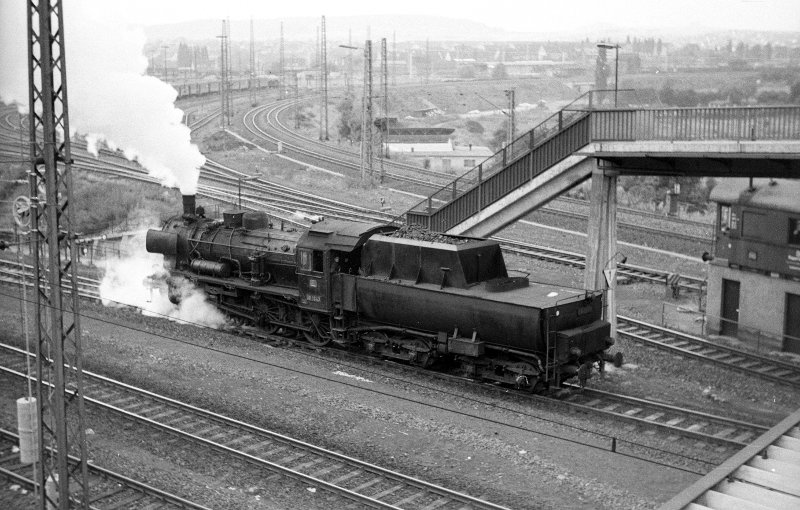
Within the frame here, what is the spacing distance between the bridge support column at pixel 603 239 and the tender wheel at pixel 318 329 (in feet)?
21.2

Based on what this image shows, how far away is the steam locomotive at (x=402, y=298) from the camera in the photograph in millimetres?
18438

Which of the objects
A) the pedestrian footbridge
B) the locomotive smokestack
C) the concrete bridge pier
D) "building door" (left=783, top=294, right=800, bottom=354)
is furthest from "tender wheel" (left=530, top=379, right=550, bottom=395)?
the locomotive smokestack

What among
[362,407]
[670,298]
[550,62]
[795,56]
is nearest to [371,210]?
[670,298]

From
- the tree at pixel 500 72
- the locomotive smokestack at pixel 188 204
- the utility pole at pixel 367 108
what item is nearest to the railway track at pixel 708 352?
the locomotive smokestack at pixel 188 204

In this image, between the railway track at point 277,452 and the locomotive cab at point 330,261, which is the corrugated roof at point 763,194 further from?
the railway track at point 277,452

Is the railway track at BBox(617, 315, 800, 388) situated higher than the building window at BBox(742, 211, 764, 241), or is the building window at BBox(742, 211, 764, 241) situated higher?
the building window at BBox(742, 211, 764, 241)

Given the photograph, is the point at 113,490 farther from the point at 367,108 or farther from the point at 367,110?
the point at 367,110

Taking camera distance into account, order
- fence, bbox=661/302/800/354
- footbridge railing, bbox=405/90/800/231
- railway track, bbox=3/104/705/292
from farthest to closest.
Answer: railway track, bbox=3/104/705/292
fence, bbox=661/302/800/354
footbridge railing, bbox=405/90/800/231

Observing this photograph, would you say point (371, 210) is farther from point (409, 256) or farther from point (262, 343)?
point (409, 256)

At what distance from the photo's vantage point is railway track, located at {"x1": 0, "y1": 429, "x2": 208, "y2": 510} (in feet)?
46.5

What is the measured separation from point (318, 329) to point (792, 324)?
37.9 ft

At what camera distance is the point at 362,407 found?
18.2 meters

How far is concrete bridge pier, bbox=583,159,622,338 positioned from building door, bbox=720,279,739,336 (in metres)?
3.41

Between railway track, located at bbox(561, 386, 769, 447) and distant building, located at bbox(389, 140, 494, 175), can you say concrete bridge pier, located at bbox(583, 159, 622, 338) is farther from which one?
distant building, located at bbox(389, 140, 494, 175)
